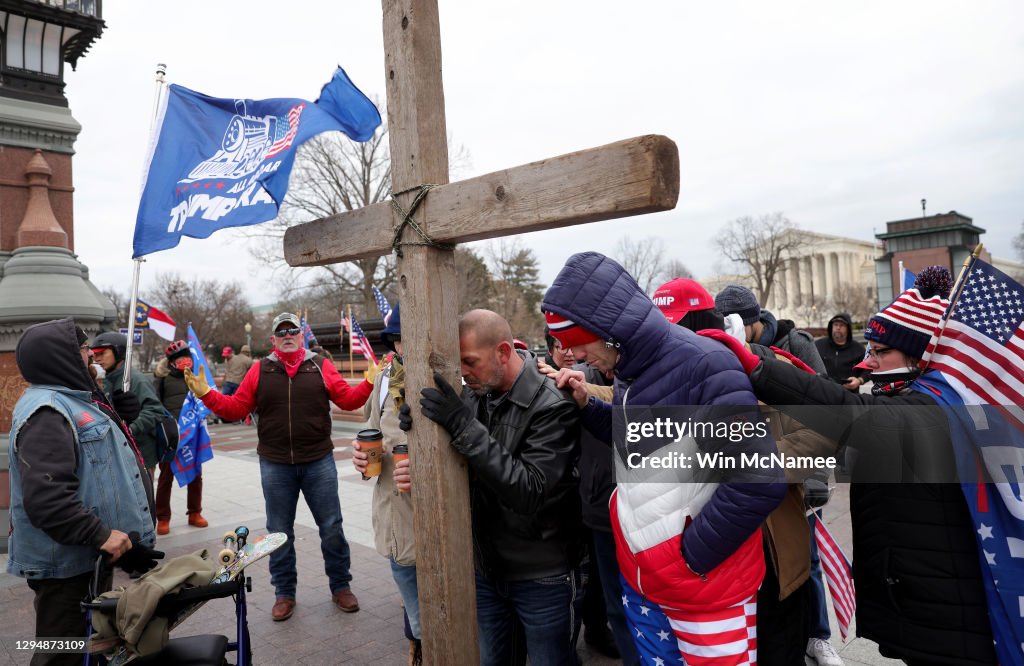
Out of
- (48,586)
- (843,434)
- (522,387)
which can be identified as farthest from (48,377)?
(843,434)

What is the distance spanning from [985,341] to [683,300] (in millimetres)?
1151

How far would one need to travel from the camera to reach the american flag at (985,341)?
77.1 inches

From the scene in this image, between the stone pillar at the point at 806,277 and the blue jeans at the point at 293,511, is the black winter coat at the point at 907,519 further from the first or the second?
the stone pillar at the point at 806,277

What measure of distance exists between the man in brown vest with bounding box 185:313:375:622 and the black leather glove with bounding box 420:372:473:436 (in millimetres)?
2600

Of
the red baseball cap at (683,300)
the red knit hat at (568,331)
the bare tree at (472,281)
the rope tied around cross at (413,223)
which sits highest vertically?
the bare tree at (472,281)

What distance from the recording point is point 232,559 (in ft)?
9.34

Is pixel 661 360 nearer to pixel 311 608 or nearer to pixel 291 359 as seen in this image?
pixel 291 359

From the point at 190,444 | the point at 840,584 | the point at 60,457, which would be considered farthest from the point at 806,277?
the point at 60,457

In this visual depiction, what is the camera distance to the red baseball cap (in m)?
2.88

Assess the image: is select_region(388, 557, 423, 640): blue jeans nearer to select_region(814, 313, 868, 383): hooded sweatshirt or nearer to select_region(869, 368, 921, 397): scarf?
select_region(869, 368, 921, 397): scarf

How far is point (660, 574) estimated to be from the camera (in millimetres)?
2014

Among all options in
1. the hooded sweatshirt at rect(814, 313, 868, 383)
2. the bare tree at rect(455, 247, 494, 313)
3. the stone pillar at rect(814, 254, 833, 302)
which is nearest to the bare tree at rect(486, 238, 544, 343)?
the bare tree at rect(455, 247, 494, 313)

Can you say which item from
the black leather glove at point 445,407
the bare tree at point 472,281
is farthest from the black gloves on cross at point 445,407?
the bare tree at point 472,281

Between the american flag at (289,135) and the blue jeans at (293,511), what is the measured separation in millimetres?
2444
